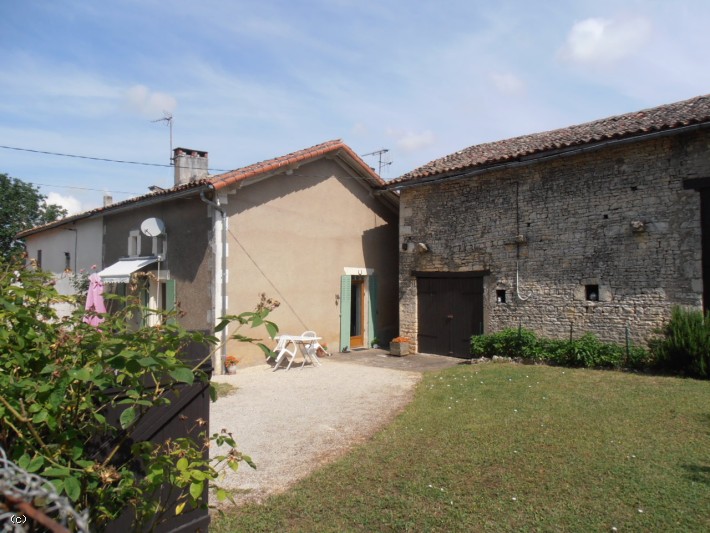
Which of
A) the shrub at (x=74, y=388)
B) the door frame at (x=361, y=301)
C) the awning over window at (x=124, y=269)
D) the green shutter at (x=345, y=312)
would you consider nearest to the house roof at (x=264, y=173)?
the awning over window at (x=124, y=269)

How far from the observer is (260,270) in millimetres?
11820

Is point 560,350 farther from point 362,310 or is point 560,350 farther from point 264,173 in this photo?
point 264,173

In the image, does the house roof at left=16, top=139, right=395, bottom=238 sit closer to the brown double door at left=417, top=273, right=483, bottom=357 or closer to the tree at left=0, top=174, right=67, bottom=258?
the brown double door at left=417, top=273, right=483, bottom=357

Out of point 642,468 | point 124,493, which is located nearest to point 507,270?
point 642,468

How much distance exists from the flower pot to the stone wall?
7.12ft

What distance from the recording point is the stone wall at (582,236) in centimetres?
956

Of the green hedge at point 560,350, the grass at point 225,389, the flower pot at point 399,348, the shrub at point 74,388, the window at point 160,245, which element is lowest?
the grass at point 225,389

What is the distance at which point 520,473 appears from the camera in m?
4.59

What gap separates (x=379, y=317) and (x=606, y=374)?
7017 mm

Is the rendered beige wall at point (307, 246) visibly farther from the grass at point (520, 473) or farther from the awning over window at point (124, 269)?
the grass at point (520, 473)

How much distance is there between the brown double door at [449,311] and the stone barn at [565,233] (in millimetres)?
30

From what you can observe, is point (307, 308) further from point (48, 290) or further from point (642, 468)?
point (48, 290)

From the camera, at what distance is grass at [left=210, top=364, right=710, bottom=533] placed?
3754 mm

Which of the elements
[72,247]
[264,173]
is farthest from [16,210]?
[264,173]
